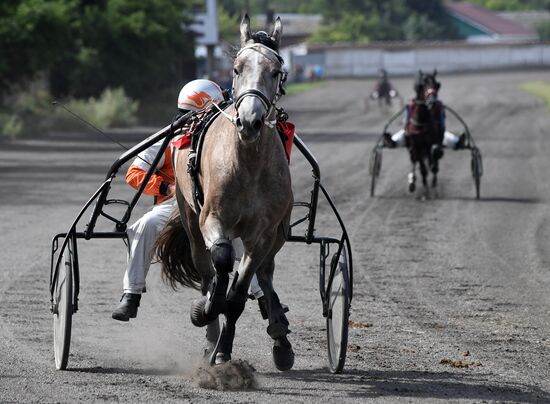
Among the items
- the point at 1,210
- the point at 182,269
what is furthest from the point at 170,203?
the point at 1,210

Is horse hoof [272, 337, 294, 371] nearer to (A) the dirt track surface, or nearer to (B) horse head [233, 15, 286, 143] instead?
(A) the dirt track surface

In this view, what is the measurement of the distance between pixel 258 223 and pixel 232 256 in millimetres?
212

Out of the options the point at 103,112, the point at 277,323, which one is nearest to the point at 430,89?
the point at 277,323

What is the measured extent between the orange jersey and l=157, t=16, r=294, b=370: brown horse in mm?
1019

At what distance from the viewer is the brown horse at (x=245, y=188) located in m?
5.58

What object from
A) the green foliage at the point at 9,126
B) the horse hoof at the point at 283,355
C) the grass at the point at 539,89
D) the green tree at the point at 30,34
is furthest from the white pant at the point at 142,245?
the grass at the point at 539,89

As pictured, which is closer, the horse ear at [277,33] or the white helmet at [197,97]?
the horse ear at [277,33]

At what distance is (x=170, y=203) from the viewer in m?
7.09

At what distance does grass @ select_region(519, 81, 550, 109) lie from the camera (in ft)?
151

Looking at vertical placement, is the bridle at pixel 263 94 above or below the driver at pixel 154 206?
above

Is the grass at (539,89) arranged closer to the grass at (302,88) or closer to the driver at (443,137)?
the grass at (302,88)

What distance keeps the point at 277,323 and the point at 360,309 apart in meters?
2.26

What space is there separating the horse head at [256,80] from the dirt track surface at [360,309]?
4.19ft

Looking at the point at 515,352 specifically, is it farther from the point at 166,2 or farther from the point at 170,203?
the point at 166,2
